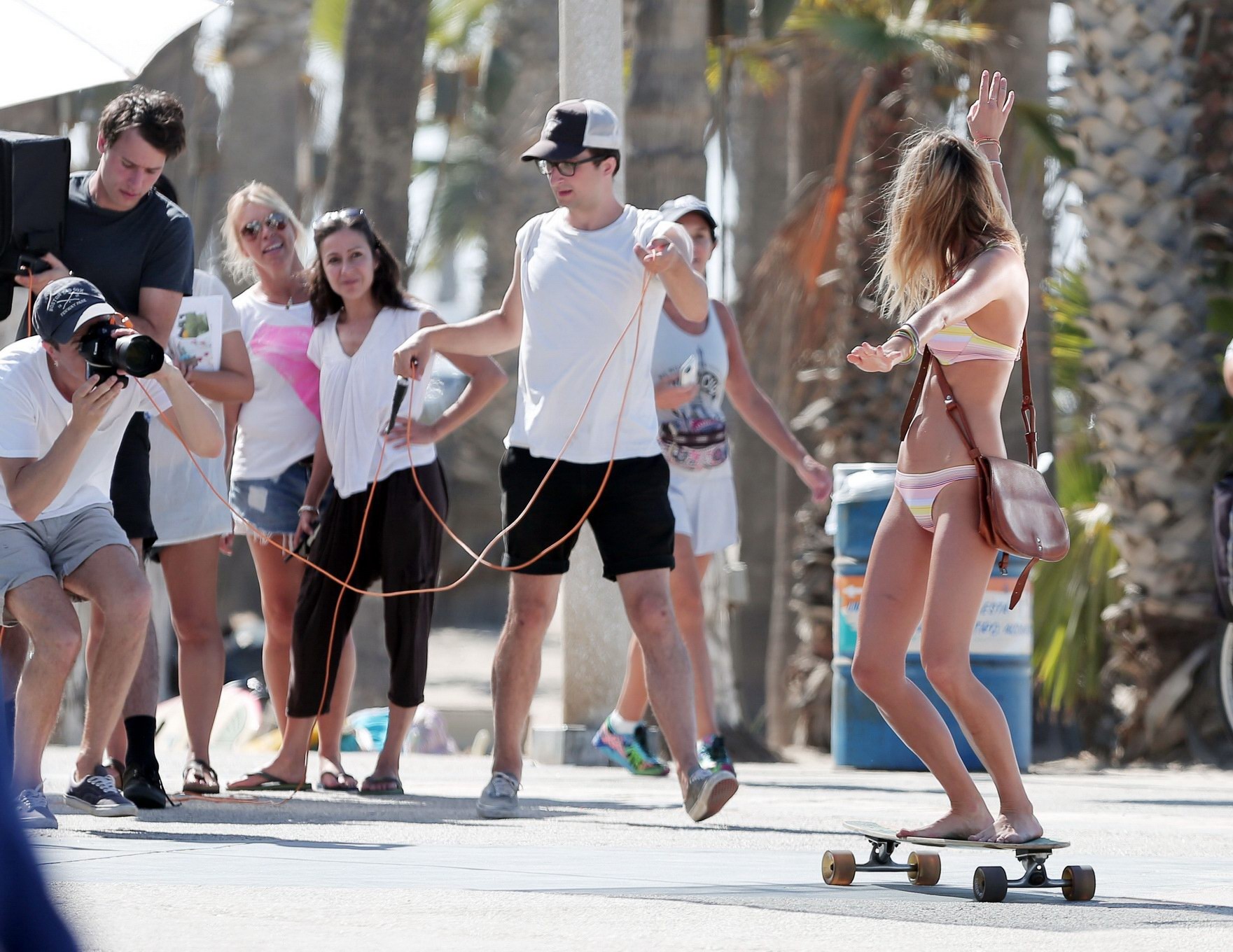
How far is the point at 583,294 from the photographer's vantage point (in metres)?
5.67

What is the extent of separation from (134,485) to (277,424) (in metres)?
0.99

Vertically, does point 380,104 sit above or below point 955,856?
above

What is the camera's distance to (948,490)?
14.1 feet

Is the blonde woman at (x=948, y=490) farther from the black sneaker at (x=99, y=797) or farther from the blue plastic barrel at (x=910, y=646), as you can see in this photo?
the blue plastic barrel at (x=910, y=646)

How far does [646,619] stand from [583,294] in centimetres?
97

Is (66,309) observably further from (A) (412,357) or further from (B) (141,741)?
(B) (141,741)

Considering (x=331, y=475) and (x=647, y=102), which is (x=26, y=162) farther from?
(x=647, y=102)

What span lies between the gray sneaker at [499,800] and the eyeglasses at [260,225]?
2.30 metres

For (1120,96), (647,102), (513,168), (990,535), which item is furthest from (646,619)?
(513,168)

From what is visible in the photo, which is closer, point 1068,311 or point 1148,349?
point 1148,349

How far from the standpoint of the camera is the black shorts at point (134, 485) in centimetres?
588

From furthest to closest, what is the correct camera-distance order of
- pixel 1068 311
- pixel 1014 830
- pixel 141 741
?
pixel 1068 311
pixel 141 741
pixel 1014 830

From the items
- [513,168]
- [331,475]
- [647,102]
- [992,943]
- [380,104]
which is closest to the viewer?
[992,943]

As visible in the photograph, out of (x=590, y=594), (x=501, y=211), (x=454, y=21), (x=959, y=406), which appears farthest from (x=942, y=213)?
(x=454, y=21)
